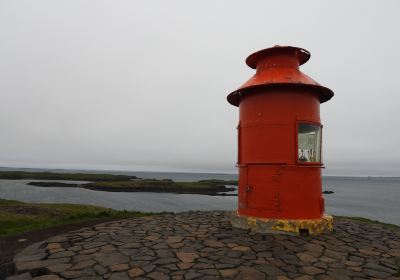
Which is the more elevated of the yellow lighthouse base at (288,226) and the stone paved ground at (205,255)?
the yellow lighthouse base at (288,226)

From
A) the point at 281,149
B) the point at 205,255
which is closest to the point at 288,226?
the point at 281,149

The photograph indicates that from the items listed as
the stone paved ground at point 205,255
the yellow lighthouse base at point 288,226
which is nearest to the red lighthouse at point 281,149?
the yellow lighthouse base at point 288,226

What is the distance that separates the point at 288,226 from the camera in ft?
27.2

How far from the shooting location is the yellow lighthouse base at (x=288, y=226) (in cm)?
831

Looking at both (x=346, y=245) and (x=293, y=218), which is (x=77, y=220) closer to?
(x=293, y=218)

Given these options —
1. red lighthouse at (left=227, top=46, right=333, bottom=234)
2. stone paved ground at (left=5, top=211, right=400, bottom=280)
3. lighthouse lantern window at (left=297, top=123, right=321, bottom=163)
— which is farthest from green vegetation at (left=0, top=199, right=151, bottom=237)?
lighthouse lantern window at (left=297, top=123, right=321, bottom=163)

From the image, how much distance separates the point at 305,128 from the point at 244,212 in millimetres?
2908

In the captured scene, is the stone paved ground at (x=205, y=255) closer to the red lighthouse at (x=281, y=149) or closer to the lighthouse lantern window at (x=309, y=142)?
the red lighthouse at (x=281, y=149)

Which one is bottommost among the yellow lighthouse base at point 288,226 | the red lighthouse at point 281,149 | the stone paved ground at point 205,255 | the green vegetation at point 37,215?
the green vegetation at point 37,215

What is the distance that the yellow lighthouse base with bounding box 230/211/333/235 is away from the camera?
27.3 ft

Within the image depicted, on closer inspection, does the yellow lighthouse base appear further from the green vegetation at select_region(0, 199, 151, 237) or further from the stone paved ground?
the green vegetation at select_region(0, 199, 151, 237)

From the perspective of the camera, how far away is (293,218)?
27.8ft

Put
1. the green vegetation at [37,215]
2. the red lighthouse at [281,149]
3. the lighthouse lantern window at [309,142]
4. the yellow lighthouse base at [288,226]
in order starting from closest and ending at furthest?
1. the yellow lighthouse base at [288,226]
2. the red lighthouse at [281,149]
3. the lighthouse lantern window at [309,142]
4. the green vegetation at [37,215]

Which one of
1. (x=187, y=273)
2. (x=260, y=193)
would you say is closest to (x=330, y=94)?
(x=260, y=193)
